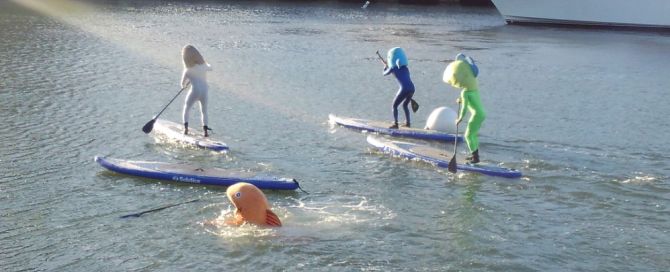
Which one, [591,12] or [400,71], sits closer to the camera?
[400,71]

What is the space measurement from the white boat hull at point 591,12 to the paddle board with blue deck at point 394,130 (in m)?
38.8

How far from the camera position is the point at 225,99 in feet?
72.6

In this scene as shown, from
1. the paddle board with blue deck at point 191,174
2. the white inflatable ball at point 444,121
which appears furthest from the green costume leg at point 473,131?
the paddle board with blue deck at point 191,174

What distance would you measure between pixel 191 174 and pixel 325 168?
8.59 feet

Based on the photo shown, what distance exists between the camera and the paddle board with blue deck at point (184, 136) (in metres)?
16.1

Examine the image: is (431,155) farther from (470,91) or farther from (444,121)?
(444,121)

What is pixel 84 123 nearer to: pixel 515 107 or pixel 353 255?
pixel 353 255

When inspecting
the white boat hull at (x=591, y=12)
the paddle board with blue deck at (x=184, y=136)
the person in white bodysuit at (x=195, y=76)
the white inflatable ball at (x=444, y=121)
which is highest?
the white boat hull at (x=591, y=12)

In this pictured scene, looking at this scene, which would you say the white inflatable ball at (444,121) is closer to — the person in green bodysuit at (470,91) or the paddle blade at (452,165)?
the person in green bodysuit at (470,91)

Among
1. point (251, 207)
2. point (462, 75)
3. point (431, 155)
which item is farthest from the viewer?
point (431, 155)

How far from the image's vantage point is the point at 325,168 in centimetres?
1518

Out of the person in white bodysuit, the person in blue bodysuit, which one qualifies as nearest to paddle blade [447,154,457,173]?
the person in blue bodysuit

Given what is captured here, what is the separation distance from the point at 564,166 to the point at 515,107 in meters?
7.12

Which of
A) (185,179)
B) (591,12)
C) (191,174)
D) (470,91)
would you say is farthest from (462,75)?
(591,12)
